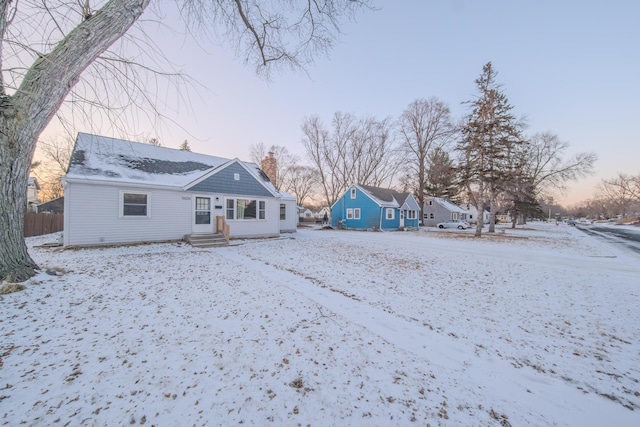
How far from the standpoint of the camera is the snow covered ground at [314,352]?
218 cm

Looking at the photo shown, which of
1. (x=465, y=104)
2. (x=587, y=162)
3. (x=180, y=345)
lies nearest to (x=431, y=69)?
(x=465, y=104)

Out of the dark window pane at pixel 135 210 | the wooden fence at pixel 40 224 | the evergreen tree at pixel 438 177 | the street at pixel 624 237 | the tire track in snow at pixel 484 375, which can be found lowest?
the tire track in snow at pixel 484 375

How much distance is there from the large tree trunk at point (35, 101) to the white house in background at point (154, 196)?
4.89 m

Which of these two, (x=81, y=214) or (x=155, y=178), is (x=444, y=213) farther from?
(x=81, y=214)

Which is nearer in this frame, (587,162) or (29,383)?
(29,383)

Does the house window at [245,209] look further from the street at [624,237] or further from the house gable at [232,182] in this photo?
the street at [624,237]

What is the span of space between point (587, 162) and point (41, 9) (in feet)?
143

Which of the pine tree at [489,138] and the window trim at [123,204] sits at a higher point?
the pine tree at [489,138]

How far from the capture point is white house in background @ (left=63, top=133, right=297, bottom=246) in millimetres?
9930

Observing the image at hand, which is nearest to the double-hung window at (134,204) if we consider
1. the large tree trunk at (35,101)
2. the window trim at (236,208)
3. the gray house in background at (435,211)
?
the window trim at (236,208)

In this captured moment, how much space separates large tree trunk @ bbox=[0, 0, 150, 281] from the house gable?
7.72 meters

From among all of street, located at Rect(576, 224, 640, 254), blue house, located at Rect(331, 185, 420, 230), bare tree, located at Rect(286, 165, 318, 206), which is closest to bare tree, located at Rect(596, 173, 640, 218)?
street, located at Rect(576, 224, 640, 254)

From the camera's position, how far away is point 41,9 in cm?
321

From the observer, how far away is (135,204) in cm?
1108
